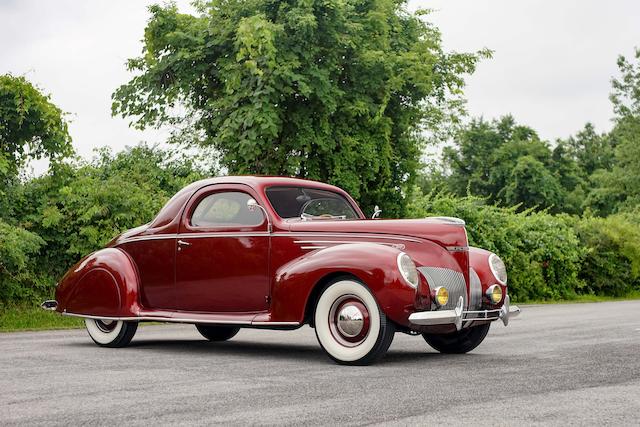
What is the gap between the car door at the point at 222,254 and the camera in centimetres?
976

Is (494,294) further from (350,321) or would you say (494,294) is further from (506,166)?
(506,166)

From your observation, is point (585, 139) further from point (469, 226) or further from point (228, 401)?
point (228, 401)

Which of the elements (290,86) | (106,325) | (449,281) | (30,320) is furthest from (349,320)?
(290,86)

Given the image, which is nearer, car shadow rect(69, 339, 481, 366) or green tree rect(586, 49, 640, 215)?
car shadow rect(69, 339, 481, 366)

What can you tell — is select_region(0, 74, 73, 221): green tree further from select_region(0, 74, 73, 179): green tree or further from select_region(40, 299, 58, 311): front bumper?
select_region(40, 299, 58, 311): front bumper

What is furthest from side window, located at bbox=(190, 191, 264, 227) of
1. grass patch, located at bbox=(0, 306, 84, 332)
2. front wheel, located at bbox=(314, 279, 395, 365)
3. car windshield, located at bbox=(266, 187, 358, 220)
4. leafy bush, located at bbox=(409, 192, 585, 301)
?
leafy bush, located at bbox=(409, 192, 585, 301)

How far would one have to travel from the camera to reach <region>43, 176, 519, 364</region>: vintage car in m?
8.76

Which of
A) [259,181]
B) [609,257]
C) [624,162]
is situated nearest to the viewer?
[259,181]

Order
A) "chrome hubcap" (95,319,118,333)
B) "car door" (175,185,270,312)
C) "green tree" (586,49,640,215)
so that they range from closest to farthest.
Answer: "car door" (175,185,270,312)
"chrome hubcap" (95,319,118,333)
"green tree" (586,49,640,215)

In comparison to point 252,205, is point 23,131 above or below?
above

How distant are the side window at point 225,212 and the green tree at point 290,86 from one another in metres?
7.00

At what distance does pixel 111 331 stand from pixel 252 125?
7587 mm

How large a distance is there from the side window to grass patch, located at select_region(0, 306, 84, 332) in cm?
462

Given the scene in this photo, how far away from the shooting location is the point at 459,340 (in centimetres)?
1034
